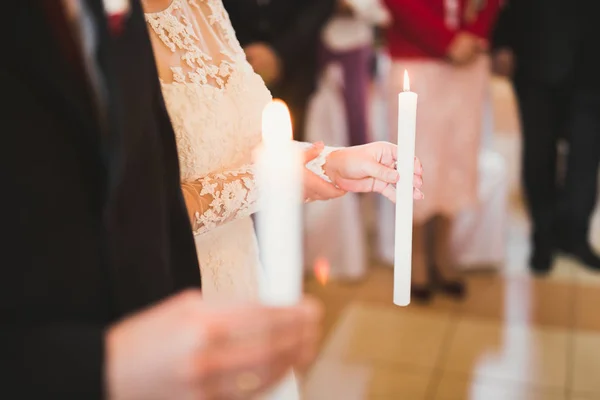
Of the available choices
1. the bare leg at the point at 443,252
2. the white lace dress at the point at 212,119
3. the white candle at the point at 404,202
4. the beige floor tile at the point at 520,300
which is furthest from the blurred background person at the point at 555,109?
the white candle at the point at 404,202

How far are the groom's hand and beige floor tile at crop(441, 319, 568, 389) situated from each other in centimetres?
185

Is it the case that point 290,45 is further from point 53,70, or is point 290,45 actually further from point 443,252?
point 53,70

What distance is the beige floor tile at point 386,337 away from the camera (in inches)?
88.4

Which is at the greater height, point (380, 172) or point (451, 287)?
point (380, 172)

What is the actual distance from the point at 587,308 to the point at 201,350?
245 centimetres

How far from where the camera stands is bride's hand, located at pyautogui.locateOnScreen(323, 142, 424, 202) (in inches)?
30.0

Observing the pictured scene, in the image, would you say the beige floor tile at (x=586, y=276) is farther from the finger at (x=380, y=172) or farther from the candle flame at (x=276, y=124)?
the candle flame at (x=276, y=124)

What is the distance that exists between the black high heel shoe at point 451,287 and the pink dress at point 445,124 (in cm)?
29

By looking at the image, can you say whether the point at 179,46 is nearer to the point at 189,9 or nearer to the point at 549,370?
the point at 189,9

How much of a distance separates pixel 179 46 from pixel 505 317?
1.97m

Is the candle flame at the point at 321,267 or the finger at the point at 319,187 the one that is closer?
the finger at the point at 319,187

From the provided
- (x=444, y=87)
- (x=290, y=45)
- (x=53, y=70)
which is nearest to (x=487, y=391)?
(x=444, y=87)

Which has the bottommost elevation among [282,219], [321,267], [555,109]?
[321,267]

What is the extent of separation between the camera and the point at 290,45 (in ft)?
7.55
